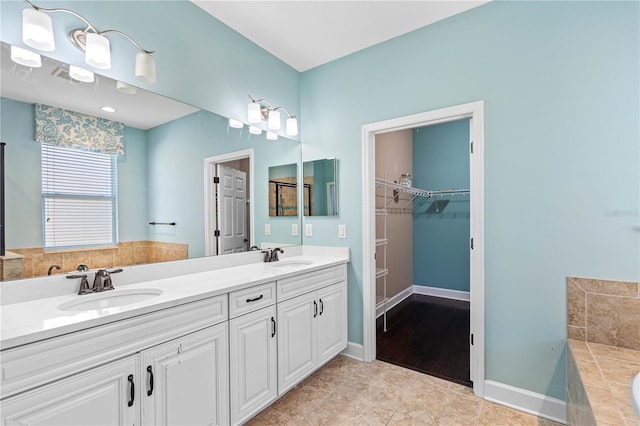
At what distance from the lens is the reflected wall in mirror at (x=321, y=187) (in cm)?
271

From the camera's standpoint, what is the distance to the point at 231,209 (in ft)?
7.55

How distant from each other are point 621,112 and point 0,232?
3180mm

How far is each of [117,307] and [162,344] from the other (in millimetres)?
248

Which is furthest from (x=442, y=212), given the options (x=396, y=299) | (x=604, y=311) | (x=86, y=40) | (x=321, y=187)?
(x=86, y=40)

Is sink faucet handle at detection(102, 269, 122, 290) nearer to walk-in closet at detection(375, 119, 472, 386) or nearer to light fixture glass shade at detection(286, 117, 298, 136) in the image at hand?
light fixture glass shade at detection(286, 117, 298, 136)

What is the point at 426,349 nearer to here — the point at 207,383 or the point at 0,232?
the point at 207,383

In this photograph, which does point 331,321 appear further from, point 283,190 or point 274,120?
point 274,120

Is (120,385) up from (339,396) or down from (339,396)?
up

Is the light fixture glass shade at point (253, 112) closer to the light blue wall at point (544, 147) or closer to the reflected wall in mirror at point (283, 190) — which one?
the reflected wall in mirror at point (283, 190)

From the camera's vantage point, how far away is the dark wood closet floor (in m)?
2.39

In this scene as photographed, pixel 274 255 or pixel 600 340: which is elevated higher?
pixel 274 255

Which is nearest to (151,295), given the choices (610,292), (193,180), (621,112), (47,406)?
(47,406)

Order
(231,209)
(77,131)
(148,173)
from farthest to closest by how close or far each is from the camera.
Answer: (231,209) → (148,173) → (77,131)

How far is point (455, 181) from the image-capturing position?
427 centimetres
